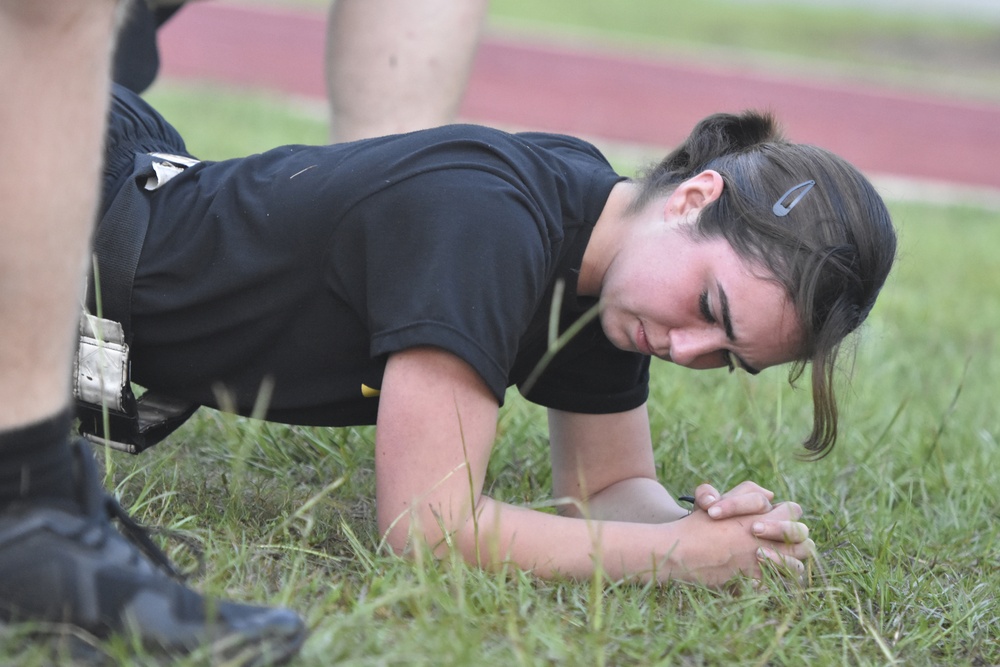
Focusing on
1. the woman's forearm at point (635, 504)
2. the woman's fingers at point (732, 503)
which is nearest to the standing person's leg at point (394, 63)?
the woman's forearm at point (635, 504)

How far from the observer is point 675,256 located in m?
1.91

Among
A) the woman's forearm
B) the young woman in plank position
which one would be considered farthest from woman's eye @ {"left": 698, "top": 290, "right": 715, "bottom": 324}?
the woman's forearm

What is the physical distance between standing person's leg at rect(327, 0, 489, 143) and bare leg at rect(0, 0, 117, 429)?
1.40m

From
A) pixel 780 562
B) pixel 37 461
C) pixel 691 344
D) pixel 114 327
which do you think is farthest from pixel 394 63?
pixel 37 461

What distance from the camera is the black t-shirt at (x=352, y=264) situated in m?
1.75

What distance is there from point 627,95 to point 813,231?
10.2 meters

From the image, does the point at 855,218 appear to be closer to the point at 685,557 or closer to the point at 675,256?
the point at 675,256

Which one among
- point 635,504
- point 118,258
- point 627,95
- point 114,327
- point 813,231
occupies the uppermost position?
point 813,231

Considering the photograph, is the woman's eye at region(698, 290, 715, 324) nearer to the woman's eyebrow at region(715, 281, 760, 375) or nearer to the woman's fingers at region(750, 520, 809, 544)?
the woman's eyebrow at region(715, 281, 760, 375)

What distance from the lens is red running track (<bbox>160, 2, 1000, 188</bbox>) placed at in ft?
34.7

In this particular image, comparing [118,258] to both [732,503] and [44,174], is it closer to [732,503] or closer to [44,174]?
[44,174]

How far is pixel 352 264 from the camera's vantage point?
6.09ft

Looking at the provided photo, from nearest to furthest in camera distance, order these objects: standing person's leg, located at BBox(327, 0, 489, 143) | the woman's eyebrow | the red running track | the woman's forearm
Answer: the woman's eyebrow, the woman's forearm, standing person's leg, located at BBox(327, 0, 489, 143), the red running track

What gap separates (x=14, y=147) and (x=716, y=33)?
18142mm
